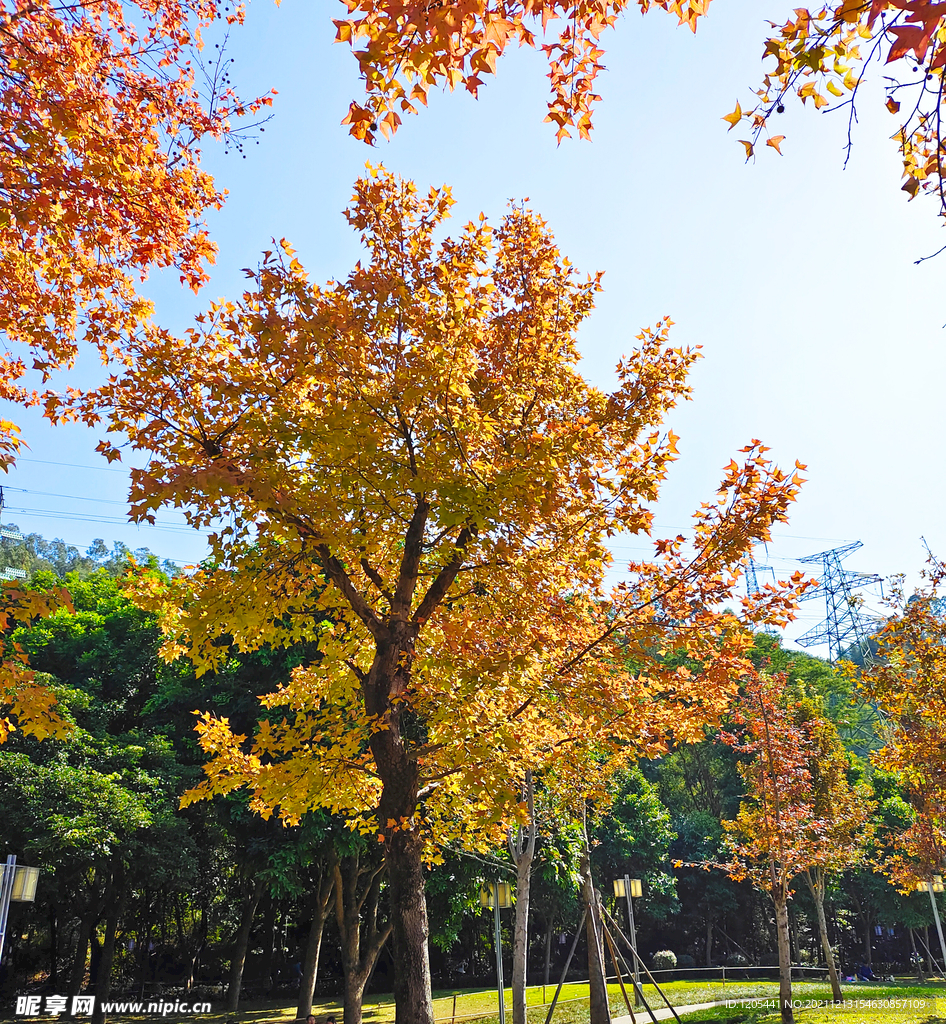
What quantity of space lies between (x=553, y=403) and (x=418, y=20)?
435 cm

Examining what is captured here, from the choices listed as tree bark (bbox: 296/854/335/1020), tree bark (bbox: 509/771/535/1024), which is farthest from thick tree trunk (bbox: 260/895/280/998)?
tree bark (bbox: 509/771/535/1024)

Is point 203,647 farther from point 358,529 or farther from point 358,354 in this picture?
point 358,354

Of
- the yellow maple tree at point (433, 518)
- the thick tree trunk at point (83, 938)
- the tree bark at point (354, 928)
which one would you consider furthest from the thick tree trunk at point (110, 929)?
the yellow maple tree at point (433, 518)

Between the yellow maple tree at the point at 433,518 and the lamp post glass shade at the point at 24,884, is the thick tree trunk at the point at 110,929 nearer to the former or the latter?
the lamp post glass shade at the point at 24,884

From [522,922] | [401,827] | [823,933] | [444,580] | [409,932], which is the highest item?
[444,580]

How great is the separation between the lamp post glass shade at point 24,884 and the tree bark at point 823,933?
49.3 feet

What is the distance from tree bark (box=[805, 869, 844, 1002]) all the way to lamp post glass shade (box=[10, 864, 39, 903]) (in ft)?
49.3

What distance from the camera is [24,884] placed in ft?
33.4

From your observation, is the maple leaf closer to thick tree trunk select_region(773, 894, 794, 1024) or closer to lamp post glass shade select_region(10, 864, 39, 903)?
lamp post glass shade select_region(10, 864, 39, 903)

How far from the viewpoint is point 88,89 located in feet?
16.3

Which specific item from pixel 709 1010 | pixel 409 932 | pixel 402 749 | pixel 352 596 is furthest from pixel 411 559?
pixel 709 1010

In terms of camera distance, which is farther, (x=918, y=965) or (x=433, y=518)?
(x=918, y=965)

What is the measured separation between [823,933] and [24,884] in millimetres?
15548

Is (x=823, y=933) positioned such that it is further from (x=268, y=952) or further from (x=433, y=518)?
(x=268, y=952)
